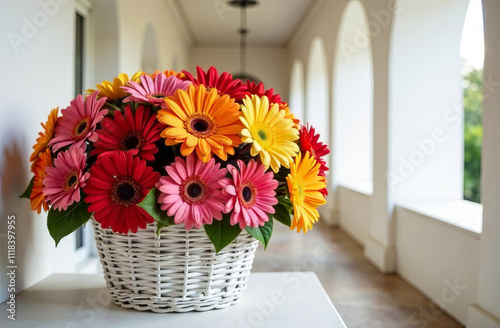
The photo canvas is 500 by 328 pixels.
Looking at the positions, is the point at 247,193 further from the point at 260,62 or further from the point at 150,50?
the point at 260,62

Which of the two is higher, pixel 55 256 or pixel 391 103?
pixel 391 103

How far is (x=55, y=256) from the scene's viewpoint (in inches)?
44.9

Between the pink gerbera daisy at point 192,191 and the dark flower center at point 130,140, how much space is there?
8 centimetres

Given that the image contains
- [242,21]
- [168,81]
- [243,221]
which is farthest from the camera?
[242,21]

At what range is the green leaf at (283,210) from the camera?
2.48 feet

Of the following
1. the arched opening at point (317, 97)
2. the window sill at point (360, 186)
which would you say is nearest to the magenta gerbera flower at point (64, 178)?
the window sill at point (360, 186)

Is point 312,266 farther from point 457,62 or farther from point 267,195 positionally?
point 267,195

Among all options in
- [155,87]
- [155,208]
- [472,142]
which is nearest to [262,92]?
[155,87]

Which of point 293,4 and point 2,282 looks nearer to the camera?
point 2,282

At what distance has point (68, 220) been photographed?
2.45 feet

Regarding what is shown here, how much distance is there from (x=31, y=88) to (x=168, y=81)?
375 millimetres

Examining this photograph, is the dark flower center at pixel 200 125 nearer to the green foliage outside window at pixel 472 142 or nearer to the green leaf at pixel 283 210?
the green leaf at pixel 283 210

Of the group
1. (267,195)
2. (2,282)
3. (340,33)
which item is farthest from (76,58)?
(340,33)

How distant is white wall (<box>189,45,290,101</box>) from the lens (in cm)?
1098
